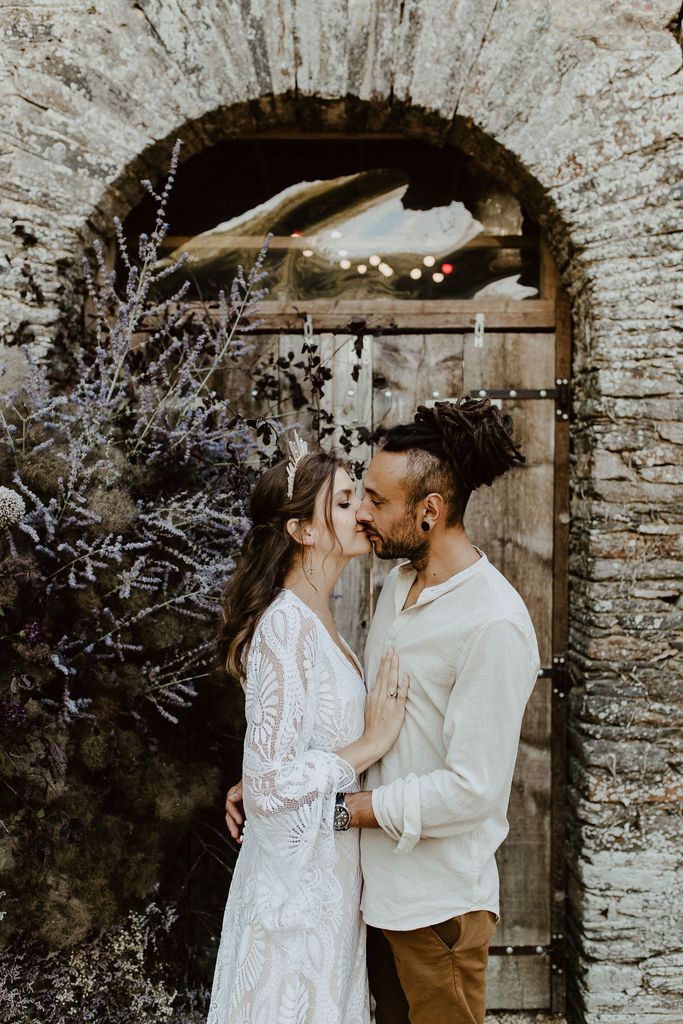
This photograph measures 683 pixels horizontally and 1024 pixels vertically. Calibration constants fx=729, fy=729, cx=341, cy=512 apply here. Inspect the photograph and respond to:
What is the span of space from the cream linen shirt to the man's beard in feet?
0.41

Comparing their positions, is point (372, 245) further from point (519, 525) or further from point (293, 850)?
point (293, 850)

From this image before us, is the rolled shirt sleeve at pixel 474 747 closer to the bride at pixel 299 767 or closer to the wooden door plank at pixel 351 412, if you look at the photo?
the bride at pixel 299 767

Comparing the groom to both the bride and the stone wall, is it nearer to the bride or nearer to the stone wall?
the bride

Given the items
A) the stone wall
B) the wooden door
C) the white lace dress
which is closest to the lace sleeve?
the white lace dress

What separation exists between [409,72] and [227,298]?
1.16 meters

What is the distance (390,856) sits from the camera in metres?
2.00

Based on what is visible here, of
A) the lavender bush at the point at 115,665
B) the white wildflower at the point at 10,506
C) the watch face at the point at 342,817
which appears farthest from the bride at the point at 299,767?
the white wildflower at the point at 10,506

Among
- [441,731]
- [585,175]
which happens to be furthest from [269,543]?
[585,175]

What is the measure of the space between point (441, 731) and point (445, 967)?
603mm

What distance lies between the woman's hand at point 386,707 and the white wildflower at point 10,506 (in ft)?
3.81

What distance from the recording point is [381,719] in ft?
6.52

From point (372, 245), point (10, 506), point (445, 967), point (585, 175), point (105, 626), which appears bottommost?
point (445, 967)

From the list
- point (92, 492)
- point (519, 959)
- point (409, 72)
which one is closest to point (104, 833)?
point (92, 492)

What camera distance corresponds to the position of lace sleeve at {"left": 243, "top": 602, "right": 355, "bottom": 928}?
185 centimetres
